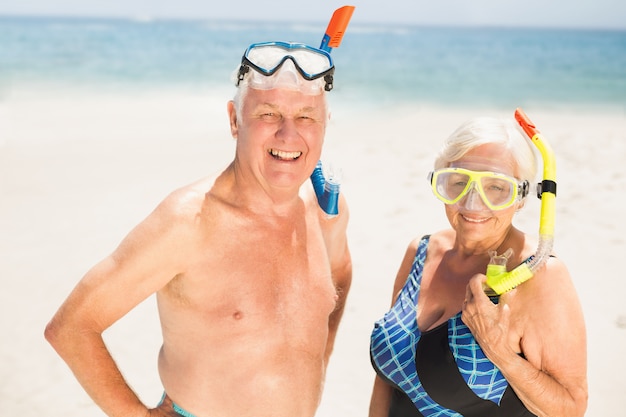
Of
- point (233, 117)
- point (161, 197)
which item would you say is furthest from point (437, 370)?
point (161, 197)

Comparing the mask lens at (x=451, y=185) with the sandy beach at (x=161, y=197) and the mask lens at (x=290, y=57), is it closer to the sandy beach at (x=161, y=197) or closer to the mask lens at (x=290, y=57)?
the mask lens at (x=290, y=57)

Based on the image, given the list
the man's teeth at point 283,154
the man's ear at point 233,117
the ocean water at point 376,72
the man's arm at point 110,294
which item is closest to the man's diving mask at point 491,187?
the man's teeth at point 283,154

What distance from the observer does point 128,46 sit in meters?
32.1

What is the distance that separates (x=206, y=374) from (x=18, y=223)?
5.47 m

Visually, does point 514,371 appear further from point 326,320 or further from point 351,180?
point 351,180

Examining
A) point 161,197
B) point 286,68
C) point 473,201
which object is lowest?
point 473,201

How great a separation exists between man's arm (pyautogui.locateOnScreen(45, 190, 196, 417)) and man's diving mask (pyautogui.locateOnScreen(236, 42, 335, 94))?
1.61 feet

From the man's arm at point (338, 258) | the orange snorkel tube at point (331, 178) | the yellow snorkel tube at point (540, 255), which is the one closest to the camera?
the yellow snorkel tube at point (540, 255)

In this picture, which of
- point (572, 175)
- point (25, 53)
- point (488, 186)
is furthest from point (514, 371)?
point (25, 53)

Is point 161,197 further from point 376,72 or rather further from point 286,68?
point 376,72

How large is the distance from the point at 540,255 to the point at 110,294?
4.02 ft

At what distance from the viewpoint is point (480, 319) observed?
185 centimetres

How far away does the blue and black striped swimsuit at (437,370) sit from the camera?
6.42 feet

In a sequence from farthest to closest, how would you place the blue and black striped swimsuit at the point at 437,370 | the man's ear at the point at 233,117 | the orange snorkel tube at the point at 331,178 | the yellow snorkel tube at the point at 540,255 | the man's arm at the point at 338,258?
the man's arm at the point at 338,258 → the orange snorkel tube at the point at 331,178 → the man's ear at the point at 233,117 → the blue and black striped swimsuit at the point at 437,370 → the yellow snorkel tube at the point at 540,255
